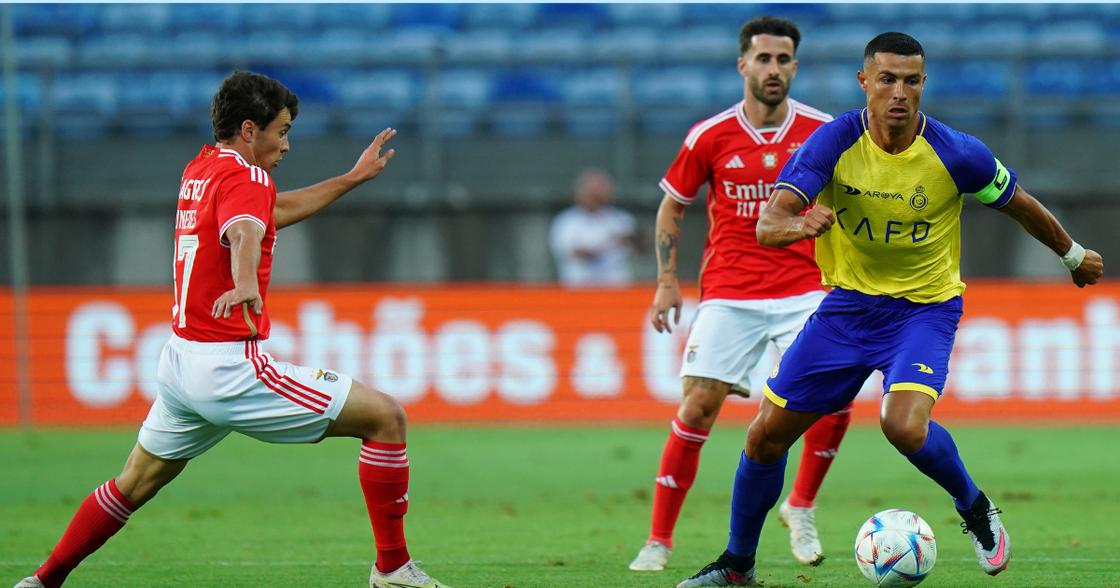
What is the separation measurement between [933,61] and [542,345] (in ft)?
19.1

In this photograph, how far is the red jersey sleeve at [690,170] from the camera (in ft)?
25.3

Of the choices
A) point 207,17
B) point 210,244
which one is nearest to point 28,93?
point 207,17

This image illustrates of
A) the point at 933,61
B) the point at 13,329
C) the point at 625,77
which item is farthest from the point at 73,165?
the point at 933,61

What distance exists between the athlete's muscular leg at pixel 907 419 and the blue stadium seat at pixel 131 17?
17.0 metres

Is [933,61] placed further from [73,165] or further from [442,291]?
[73,165]

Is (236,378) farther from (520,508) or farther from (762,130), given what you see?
(520,508)

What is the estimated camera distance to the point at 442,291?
15.0 m

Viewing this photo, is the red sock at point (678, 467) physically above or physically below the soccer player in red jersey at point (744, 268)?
below

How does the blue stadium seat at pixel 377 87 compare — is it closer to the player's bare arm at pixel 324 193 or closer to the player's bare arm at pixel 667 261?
the player's bare arm at pixel 667 261

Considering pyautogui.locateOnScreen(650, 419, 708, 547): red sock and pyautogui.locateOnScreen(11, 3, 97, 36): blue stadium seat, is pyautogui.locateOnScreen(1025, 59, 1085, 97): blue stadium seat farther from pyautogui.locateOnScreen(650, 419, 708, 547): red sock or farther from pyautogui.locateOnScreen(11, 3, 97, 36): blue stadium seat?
pyautogui.locateOnScreen(11, 3, 97, 36): blue stadium seat

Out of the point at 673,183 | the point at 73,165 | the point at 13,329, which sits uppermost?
the point at 673,183

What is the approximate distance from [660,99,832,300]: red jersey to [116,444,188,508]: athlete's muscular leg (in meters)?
2.96

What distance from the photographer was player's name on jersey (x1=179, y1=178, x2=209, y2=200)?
5824 mm

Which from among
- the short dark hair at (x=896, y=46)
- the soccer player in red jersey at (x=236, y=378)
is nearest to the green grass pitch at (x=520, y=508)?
the soccer player in red jersey at (x=236, y=378)
